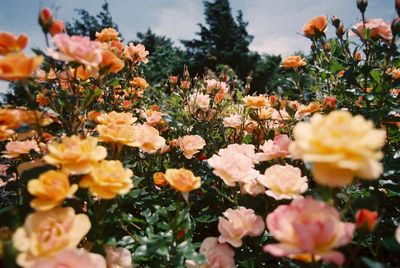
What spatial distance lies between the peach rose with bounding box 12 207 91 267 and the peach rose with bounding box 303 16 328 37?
1.57 metres

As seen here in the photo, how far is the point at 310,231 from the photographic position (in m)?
0.69

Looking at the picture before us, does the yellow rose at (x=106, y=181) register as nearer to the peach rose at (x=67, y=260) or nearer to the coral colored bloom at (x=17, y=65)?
the peach rose at (x=67, y=260)

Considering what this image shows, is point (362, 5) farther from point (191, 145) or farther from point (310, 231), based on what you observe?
point (310, 231)

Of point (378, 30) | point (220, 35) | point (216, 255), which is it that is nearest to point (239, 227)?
point (216, 255)

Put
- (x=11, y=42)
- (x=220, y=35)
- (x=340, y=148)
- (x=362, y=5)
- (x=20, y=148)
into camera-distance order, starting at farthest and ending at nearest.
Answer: (x=220, y=35)
(x=362, y=5)
(x=20, y=148)
(x=11, y=42)
(x=340, y=148)

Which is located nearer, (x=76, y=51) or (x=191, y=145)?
(x=76, y=51)

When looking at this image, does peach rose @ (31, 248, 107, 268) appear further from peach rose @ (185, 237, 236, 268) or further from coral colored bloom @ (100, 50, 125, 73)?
coral colored bloom @ (100, 50, 125, 73)

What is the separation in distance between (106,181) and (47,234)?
0.20 metres

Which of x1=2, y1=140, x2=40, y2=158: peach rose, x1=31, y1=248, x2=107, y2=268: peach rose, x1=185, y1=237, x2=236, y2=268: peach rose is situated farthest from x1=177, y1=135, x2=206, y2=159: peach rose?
x1=31, y1=248, x2=107, y2=268: peach rose

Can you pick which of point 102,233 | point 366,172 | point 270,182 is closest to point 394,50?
point 270,182

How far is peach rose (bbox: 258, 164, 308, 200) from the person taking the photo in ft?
3.58

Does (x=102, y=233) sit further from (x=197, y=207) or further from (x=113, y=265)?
(x=197, y=207)

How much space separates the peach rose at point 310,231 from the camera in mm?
687

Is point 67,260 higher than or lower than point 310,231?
lower
